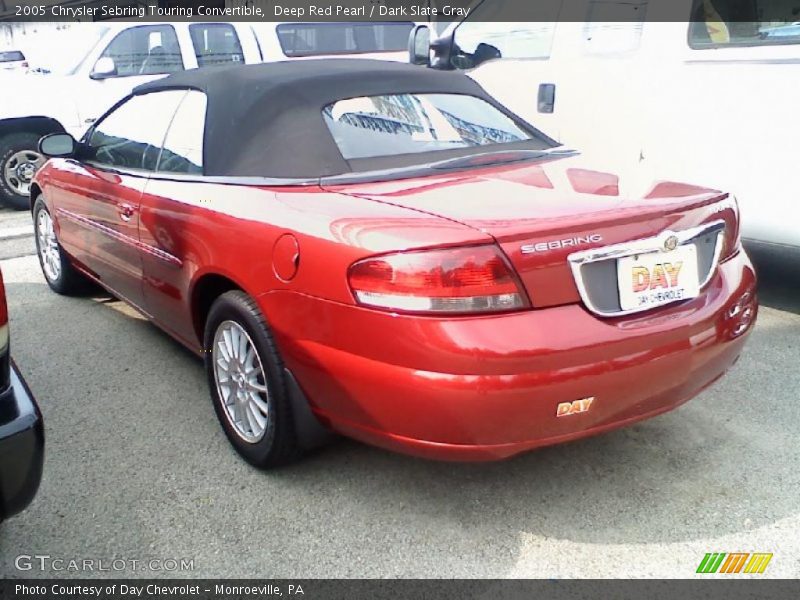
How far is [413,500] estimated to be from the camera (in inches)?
105

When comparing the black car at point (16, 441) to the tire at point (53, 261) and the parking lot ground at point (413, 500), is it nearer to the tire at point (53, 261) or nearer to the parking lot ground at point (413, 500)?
the parking lot ground at point (413, 500)

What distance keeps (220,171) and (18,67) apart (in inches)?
225

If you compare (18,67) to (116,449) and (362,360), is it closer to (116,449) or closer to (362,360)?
(116,449)

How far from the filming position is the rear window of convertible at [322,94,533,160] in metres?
2.93

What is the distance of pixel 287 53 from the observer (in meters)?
8.77

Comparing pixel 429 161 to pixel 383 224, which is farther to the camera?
pixel 429 161

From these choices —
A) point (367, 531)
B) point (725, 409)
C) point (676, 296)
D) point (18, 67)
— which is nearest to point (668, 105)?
point (725, 409)

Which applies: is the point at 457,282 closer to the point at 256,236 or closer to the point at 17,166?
the point at 256,236

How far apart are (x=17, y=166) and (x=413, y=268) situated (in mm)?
6687

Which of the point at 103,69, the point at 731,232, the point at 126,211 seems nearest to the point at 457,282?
the point at 731,232

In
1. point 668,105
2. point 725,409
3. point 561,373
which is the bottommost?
point 725,409

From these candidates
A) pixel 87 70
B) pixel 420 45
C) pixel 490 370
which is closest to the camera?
pixel 490 370

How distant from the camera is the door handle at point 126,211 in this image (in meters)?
3.46

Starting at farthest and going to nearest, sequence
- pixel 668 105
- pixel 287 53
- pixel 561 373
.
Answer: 1. pixel 287 53
2. pixel 668 105
3. pixel 561 373
